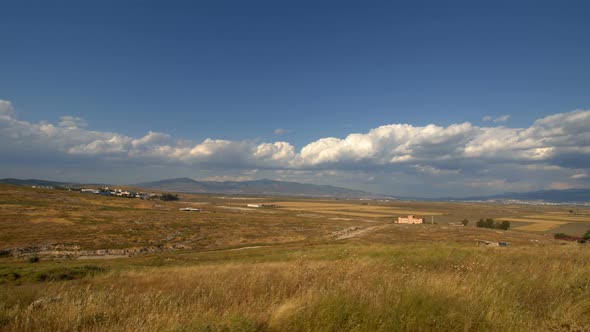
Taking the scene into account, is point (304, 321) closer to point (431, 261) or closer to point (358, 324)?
point (358, 324)

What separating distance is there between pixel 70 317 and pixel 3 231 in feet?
239

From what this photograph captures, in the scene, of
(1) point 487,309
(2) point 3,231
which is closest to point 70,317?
(1) point 487,309

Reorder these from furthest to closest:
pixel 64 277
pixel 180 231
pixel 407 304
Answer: pixel 180 231, pixel 64 277, pixel 407 304

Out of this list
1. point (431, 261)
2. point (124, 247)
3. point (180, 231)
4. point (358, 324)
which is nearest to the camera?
point (358, 324)

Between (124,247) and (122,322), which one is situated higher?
(122,322)

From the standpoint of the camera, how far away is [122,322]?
550 cm

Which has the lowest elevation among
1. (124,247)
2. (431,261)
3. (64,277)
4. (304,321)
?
(124,247)

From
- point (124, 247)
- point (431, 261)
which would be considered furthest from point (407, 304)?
point (124, 247)

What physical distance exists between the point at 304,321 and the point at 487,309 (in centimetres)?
325

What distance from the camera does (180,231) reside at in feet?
246

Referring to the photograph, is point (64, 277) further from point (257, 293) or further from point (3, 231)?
point (3, 231)

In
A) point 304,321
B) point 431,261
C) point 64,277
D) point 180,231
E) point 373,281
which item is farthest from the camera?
point 180,231

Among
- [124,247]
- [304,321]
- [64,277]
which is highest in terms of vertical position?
[304,321]

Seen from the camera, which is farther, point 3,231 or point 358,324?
point 3,231
